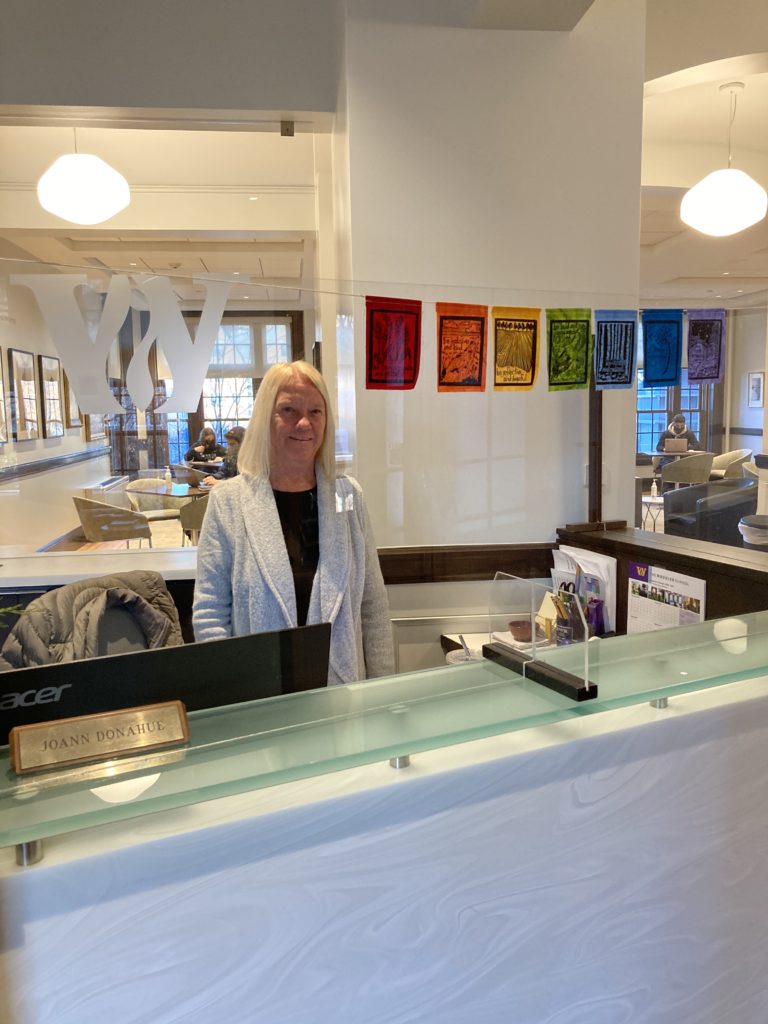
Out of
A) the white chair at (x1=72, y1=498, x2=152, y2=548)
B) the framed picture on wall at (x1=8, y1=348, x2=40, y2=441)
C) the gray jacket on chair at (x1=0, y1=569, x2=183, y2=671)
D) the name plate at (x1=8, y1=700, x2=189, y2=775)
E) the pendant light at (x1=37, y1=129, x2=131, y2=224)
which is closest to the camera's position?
the name plate at (x1=8, y1=700, x2=189, y2=775)

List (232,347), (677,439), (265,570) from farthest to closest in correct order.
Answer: (677,439) < (232,347) < (265,570)

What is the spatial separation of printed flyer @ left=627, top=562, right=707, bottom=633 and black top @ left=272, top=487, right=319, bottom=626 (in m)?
1.02

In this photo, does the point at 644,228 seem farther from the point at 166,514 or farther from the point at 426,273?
the point at 166,514

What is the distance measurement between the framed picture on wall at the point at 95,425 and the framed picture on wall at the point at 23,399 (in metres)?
0.16

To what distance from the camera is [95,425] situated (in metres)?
2.20

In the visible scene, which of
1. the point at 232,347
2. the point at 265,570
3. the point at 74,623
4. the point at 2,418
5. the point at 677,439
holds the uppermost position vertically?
the point at 232,347

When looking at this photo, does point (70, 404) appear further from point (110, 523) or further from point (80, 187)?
point (80, 187)

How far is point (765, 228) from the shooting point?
693 cm

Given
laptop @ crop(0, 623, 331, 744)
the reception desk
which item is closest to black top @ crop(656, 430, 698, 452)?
the reception desk

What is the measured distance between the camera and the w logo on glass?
7.00ft

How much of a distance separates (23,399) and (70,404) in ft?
→ 0.72

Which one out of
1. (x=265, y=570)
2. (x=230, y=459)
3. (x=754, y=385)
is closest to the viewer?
(x=265, y=570)

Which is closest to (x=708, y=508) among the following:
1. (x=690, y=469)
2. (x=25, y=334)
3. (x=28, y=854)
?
(x=690, y=469)

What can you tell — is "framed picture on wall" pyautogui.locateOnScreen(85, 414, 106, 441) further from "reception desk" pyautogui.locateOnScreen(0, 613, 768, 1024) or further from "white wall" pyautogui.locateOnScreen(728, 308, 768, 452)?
"white wall" pyautogui.locateOnScreen(728, 308, 768, 452)
